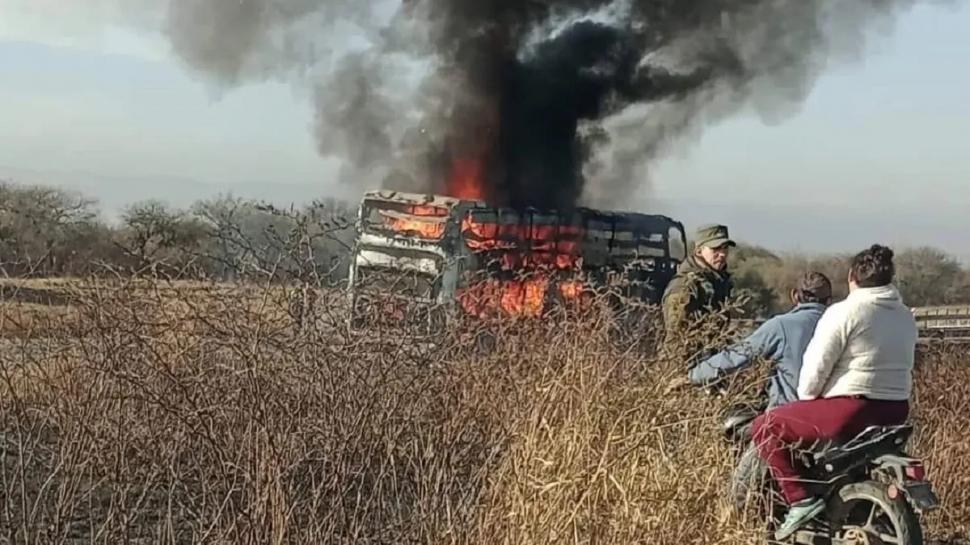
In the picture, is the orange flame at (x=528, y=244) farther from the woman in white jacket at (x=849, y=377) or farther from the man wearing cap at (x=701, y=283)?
the woman in white jacket at (x=849, y=377)

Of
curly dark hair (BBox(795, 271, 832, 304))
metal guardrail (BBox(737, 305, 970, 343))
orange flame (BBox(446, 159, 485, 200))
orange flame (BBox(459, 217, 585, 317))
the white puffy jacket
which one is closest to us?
the white puffy jacket

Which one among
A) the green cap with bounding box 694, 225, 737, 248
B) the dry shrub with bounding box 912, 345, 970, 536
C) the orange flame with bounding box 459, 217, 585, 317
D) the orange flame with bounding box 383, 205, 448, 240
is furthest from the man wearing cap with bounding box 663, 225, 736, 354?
the orange flame with bounding box 383, 205, 448, 240

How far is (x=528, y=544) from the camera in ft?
14.6

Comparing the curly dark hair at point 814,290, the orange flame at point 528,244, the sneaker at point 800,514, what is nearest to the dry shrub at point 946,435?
the curly dark hair at point 814,290

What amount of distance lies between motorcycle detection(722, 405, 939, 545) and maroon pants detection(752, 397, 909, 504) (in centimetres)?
5

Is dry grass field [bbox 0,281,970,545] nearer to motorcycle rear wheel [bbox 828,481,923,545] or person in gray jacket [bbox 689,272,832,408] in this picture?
motorcycle rear wheel [bbox 828,481,923,545]

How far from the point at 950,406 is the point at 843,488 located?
2791 mm

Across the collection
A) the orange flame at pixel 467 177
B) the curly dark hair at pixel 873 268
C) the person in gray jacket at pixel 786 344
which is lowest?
the person in gray jacket at pixel 786 344

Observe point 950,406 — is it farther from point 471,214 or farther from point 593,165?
point 593,165

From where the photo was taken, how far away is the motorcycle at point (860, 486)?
5.13 m

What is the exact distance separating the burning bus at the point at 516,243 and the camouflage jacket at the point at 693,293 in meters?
1.15

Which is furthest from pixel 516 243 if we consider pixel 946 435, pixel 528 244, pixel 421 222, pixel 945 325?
pixel 945 325

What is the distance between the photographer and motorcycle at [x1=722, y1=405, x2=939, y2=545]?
A: 5.13 meters

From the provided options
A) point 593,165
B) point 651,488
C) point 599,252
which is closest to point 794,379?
point 651,488
